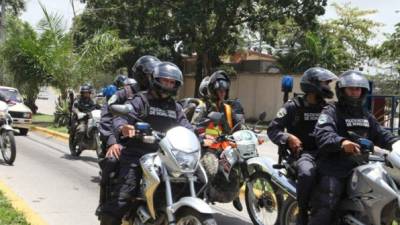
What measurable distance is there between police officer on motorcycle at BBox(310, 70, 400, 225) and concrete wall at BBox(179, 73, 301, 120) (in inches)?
965

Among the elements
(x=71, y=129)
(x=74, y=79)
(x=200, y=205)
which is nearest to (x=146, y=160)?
(x=200, y=205)

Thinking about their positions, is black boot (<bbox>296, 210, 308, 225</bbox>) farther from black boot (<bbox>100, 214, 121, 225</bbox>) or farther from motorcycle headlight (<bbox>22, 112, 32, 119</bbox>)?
motorcycle headlight (<bbox>22, 112, 32, 119</bbox>)

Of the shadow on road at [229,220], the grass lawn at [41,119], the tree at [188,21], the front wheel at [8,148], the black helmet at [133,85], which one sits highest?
the tree at [188,21]

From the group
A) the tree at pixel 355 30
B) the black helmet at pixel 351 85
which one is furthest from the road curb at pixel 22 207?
the tree at pixel 355 30

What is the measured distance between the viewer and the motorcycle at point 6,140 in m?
10.7

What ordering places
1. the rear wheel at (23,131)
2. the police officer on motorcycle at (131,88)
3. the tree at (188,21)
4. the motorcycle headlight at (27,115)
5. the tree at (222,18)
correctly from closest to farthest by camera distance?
the police officer on motorcycle at (131,88), the motorcycle headlight at (27,115), the rear wheel at (23,131), the tree at (222,18), the tree at (188,21)

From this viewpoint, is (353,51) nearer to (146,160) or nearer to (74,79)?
(74,79)

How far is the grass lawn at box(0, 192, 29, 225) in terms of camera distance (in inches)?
239

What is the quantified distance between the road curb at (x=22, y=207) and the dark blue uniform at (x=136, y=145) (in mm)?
1653

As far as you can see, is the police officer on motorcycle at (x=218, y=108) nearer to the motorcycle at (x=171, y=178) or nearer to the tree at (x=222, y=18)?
the motorcycle at (x=171, y=178)

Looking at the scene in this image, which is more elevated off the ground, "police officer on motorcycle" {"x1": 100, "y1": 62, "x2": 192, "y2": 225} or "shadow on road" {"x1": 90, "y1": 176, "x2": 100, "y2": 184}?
"police officer on motorcycle" {"x1": 100, "y1": 62, "x2": 192, "y2": 225}

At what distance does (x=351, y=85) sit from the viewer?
16.0 feet

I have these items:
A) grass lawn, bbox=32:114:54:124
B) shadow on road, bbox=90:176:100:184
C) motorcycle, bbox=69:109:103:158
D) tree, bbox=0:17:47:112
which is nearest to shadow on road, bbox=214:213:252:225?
shadow on road, bbox=90:176:100:184

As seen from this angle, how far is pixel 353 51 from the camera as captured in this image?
143ft
